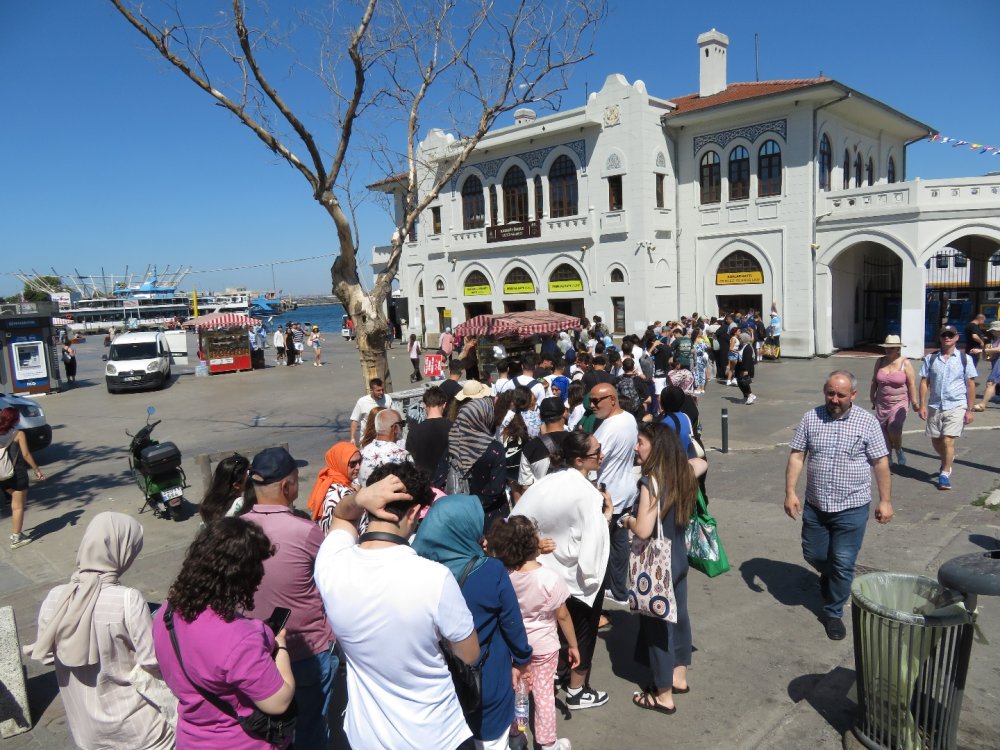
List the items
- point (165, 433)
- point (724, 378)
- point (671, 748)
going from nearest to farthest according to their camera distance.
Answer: point (671, 748)
point (165, 433)
point (724, 378)

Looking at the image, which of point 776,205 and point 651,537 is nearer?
point 651,537

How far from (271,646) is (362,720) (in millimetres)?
474

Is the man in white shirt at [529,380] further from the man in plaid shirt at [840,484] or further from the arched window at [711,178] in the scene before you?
the arched window at [711,178]

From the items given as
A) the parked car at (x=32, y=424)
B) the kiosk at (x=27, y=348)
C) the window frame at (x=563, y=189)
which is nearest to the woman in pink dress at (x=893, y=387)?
the parked car at (x=32, y=424)

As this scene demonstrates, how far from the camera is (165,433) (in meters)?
14.6

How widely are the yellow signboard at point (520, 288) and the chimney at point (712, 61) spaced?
10.7 m

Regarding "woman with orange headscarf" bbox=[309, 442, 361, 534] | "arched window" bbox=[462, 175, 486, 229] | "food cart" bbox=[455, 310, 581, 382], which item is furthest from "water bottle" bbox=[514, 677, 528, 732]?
"arched window" bbox=[462, 175, 486, 229]

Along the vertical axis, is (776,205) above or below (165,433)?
above

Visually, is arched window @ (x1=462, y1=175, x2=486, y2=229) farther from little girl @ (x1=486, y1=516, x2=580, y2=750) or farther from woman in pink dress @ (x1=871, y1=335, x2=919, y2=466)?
little girl @ (x1=486, y1=516, x2=580, y2=750)

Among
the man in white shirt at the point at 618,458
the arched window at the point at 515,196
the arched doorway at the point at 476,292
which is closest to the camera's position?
the man in white shirt at the point at 618,458

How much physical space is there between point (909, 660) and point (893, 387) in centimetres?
574

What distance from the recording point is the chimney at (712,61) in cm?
2769

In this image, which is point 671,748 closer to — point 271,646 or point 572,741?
point 572,741

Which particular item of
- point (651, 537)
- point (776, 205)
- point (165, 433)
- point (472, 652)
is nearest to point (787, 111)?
point (776, 205)
